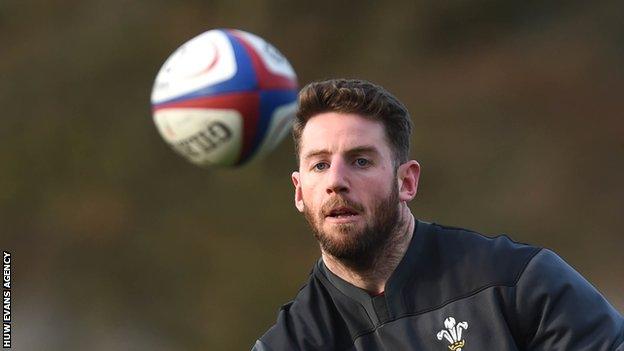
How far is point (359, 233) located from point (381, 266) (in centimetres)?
16

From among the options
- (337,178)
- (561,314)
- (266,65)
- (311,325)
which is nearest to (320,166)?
(337,178)

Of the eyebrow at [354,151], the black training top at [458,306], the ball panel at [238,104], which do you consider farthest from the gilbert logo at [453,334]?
the ball panel at [238,104]

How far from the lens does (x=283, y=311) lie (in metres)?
3.20

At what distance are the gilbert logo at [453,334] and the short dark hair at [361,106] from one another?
0.40 meters

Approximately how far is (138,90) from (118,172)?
765 mm

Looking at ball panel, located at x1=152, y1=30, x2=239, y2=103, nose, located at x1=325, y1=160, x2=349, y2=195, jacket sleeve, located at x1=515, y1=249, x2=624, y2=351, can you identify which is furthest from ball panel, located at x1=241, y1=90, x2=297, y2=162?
jacket sleeve, located at x1=515, y1=249, x2=624, y2=351

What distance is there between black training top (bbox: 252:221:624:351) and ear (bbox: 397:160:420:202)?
9 centimetres

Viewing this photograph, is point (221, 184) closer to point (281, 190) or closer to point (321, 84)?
point (281, 190)

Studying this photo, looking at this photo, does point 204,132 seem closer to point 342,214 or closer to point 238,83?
point 238,83

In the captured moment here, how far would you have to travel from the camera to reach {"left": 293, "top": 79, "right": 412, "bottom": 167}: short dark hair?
3000 mm

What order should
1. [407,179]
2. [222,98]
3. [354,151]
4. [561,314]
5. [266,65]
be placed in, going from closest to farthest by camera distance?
[561,314] → [354,151] → [407,179] → [222,98] → [266,65]

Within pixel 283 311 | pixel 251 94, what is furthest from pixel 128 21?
pixel 283 311

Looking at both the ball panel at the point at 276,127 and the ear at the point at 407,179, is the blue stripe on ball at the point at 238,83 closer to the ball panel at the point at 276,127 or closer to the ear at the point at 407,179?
the ball panel at the point at 276,127

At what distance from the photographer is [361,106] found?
299cm
